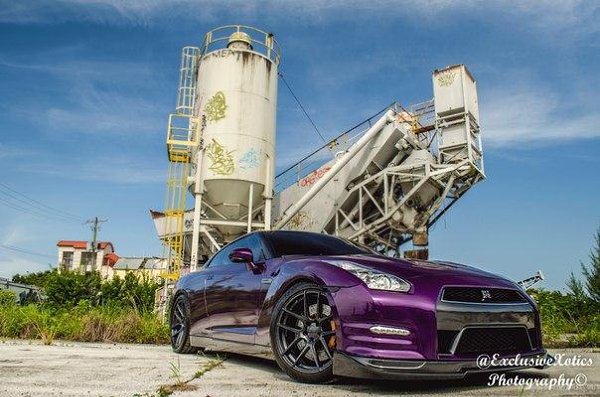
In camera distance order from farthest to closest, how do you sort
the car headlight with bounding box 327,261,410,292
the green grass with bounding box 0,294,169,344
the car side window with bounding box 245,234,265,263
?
1. the green grass with bounding box 0,294,169,344
2. the car side window with bounding box 245,234,265,263
3. the car headlight with bounding box 327,261,410,292

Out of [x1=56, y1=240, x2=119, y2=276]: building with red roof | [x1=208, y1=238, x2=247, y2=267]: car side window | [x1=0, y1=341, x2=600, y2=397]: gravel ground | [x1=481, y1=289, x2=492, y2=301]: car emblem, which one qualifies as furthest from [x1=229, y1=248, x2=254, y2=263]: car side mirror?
[x1=56, y1=240, x2=119, y2=276]: building with red roof

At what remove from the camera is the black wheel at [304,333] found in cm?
336

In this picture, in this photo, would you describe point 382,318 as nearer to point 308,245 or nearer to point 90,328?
point 308,245

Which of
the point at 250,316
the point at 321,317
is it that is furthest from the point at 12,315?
the point at 321,317

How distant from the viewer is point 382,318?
3096 millimetres

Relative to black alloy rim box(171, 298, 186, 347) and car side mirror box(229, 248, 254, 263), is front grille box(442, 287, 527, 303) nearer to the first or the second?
car side mirror box(229, 248, 254, 263)

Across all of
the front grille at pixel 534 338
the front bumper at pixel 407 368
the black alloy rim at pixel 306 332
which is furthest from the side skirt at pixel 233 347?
the front grille at pixel 534 338

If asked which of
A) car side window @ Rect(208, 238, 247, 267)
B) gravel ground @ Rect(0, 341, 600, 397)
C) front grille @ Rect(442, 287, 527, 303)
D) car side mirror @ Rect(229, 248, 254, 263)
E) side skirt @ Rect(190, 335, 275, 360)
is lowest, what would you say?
gravel ground @ Rect(0, 341, 600, 397)

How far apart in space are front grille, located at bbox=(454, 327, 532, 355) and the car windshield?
1.67 m

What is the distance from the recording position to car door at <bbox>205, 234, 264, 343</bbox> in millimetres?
4336

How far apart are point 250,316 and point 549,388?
2301 millimetres

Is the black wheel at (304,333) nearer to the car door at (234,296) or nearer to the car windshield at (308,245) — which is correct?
the car door at (234,296)

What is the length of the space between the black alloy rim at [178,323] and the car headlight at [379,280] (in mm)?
3069

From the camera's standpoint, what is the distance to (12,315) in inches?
304
